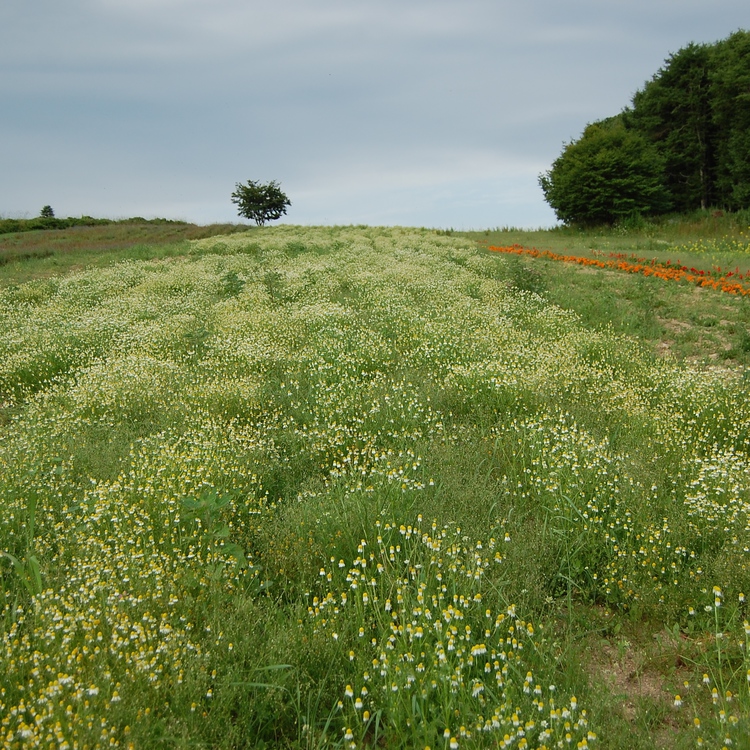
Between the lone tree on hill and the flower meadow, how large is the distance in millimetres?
54256

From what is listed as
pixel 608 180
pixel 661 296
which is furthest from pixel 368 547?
pixel 608 180

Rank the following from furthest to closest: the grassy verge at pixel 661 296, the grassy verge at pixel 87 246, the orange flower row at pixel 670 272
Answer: the grassy verge at pixel 87 246 < the orange flower row at pixel 670 272 < the grassy verge at pixel 661 296

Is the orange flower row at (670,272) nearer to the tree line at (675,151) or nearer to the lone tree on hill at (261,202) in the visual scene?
the tree line at (675,151)

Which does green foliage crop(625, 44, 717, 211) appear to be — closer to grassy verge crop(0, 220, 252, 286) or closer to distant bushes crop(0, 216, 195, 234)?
grassy verge crop(0, 220, 252, 286)

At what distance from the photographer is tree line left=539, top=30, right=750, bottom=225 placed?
34.8 m

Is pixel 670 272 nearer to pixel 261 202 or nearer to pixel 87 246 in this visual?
pixel 87 246

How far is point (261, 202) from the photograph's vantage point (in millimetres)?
60750

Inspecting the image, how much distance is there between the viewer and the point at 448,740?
9.21ft

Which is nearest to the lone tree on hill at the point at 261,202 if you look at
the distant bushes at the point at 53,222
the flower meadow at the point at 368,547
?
the distant bushes at the point at 53,222

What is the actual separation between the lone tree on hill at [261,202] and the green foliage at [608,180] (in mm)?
31864

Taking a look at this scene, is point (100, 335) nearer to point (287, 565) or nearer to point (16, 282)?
point (287, 565)

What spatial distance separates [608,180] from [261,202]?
37.5 metres

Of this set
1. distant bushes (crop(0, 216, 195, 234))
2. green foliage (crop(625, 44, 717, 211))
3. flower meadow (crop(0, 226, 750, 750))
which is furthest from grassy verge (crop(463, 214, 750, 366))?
distant bushes (crop(0, 216, 195, 234))

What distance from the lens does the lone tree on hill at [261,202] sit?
2379 inches
